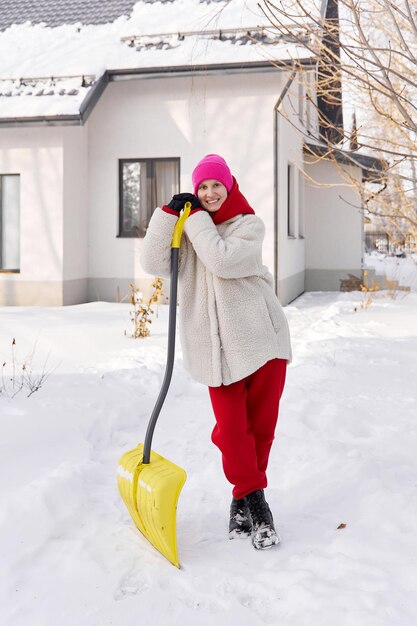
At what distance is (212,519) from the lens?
304 cm

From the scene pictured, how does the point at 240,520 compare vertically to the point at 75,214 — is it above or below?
below

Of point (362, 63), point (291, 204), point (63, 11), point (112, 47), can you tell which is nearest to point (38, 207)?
point (112, 47)

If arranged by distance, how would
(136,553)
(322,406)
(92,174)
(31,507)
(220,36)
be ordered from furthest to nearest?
1. (92,174)
2. (220,36)
3. (322,406)
4. (31,507)
5. (136,553)

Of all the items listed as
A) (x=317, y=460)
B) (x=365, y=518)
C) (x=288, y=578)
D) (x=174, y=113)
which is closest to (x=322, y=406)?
(x=317, y=460)

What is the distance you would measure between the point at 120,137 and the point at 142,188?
0.93 metres

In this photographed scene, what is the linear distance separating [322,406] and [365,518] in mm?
1865

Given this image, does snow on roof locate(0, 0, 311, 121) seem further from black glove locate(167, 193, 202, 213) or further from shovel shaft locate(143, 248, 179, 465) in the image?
shovel shaft locate(143, 248, 179, 465)

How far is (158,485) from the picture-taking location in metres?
2.53

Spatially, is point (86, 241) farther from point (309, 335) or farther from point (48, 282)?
point (309, 335)

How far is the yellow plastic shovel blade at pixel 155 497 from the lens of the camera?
8.32 feet

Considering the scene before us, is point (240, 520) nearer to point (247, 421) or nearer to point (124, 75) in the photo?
point (247, 421)

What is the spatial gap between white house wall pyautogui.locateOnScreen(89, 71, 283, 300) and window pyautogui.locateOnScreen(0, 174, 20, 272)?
1250mm

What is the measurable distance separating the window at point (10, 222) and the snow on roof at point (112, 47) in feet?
4.06

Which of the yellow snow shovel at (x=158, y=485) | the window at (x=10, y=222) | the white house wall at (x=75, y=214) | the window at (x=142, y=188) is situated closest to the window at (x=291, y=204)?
the window at (x=142, y=188)
